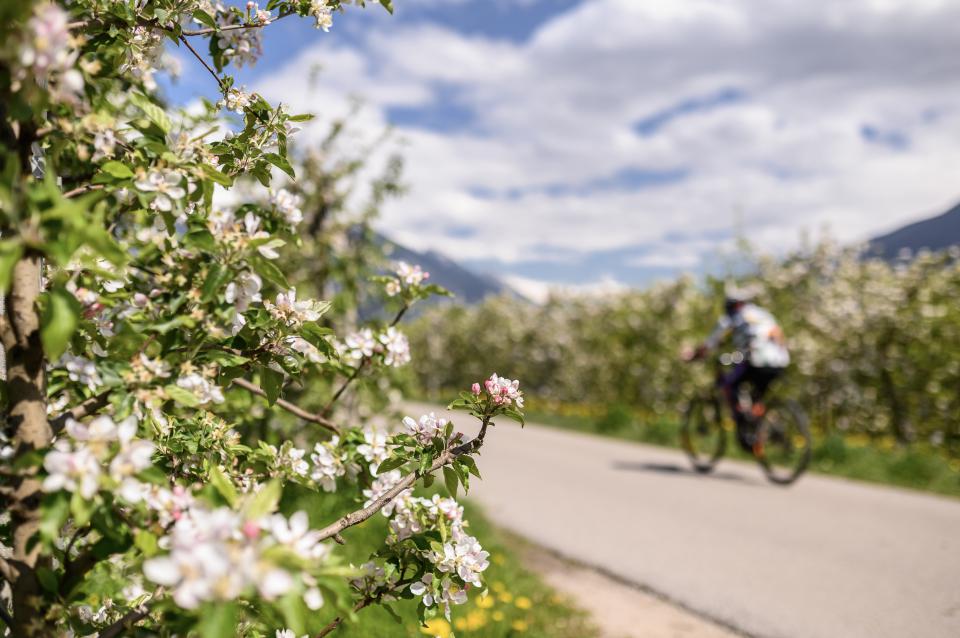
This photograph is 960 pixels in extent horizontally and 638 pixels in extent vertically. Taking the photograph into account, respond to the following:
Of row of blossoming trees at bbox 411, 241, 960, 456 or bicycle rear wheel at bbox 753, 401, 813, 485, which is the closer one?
bicycle rear wheel at bbox 753, 401, 813, 485

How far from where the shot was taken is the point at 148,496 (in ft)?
3.76

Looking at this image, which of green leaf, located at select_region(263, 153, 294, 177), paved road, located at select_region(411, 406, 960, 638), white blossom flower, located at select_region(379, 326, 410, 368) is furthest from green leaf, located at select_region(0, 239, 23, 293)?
paved road, located at select_region(411, 406, 960, 638)

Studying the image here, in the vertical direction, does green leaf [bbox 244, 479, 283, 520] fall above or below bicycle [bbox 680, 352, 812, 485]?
above

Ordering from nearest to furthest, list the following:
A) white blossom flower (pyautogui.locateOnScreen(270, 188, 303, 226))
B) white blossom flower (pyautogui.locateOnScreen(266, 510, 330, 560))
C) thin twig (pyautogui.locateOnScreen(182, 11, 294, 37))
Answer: white blossom flower (pyautogui.locateOnScreen(266, 510, 330, 560)), thin twig (pyautogui.locateOnScreen(182, 11, 294, 37)), white blossom flower (pyautogui.locateOnScreen(270, 188, 303, 226))

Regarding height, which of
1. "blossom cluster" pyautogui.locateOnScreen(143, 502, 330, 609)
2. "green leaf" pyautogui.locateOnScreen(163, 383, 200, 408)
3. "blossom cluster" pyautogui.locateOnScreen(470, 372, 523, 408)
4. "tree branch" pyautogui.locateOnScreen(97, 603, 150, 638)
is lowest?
"tree branch" pyautogui.locateOnScreen(97, 603, 150, 638)

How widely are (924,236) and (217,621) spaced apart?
11466mm

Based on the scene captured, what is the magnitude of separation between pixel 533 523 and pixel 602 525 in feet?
2.02

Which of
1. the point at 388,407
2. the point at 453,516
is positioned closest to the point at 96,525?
the point at 453,516

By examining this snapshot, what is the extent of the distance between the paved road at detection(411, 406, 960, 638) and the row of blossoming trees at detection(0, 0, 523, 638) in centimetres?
282

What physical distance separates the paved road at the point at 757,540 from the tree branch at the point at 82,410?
3.46 meters

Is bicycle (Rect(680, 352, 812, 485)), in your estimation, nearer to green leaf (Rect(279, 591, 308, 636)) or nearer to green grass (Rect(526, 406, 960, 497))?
green grass (Rect(526, 406, 960, 497))

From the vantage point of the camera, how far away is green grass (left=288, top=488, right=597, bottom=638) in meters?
3.14

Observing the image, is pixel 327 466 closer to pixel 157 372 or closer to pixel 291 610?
pixel 157 372

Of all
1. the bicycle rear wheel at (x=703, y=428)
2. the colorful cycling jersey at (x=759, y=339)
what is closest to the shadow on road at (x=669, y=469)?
the bicycle rear wheel at (x=703, y=428)
